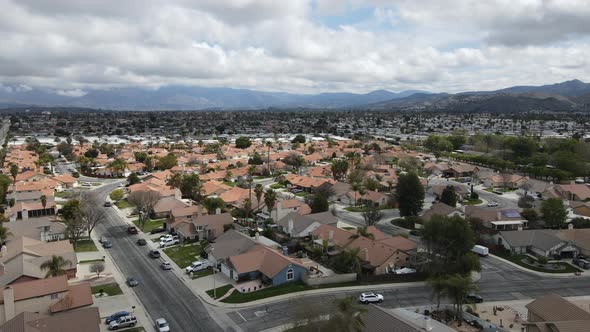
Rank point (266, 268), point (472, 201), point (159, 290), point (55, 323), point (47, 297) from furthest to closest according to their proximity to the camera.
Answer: point (472, 201) → point (266, 268) → point (159, 290) → point (47, 297) → point (55, 323)

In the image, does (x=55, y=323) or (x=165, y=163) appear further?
(x=165, y=163)

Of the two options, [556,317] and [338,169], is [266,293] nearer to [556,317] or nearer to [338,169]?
[556,317]

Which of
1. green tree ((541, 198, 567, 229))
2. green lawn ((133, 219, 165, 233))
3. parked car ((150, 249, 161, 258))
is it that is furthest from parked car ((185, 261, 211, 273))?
green tree ((541, 198, 567, 229))

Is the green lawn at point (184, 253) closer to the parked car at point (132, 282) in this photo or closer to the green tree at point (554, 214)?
the parked car at point (132, 282)

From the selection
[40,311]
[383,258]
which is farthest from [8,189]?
[383,258]

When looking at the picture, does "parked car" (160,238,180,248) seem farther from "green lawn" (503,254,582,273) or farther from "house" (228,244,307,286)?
"green lawn" (503,254,582,273)

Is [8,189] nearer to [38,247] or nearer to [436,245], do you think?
[38,247]

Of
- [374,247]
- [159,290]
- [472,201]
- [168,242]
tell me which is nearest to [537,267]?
[374,247]

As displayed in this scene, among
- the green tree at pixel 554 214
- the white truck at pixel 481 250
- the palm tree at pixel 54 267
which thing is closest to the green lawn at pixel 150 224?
the palm tree at pixel 54 267
